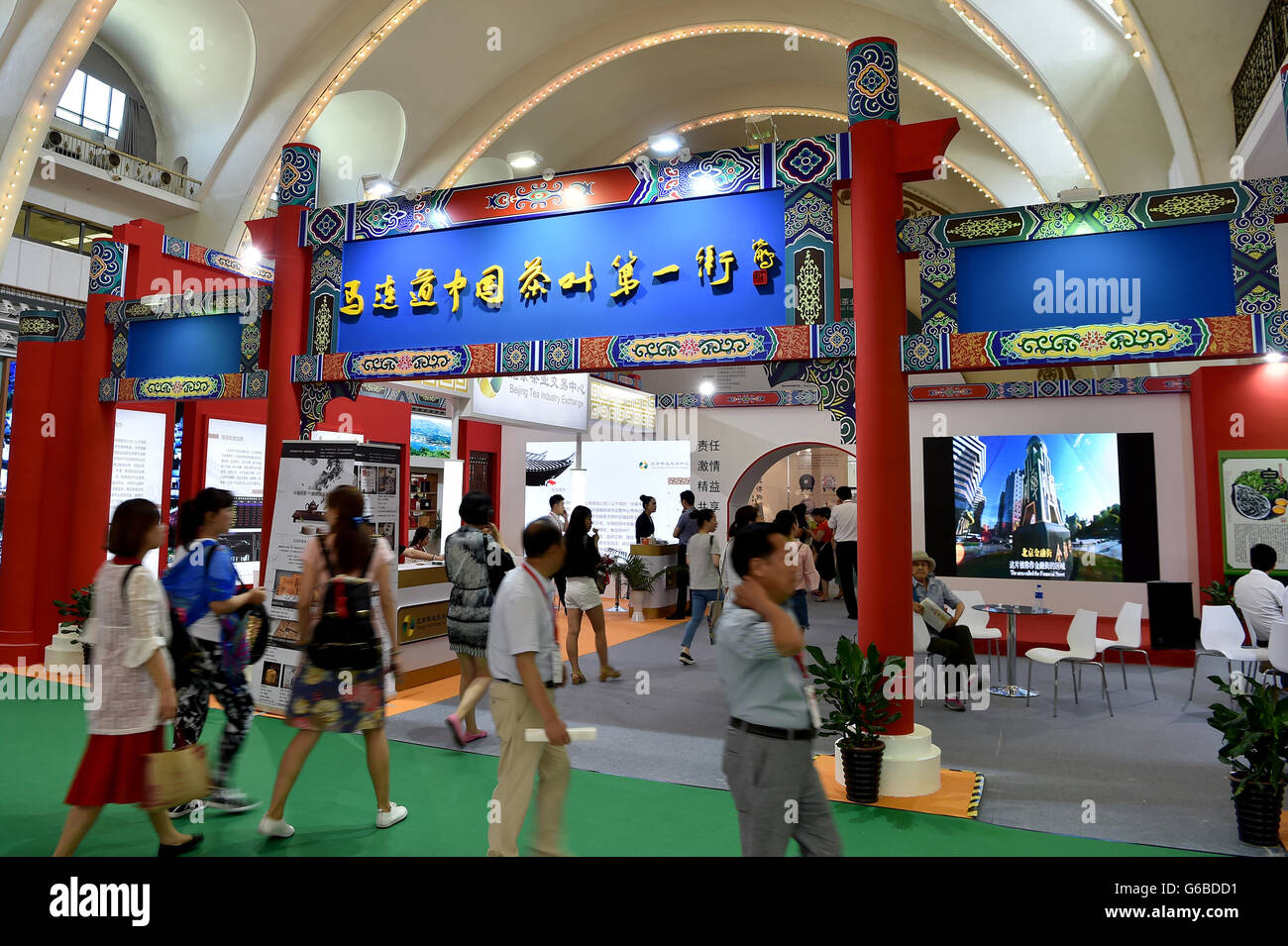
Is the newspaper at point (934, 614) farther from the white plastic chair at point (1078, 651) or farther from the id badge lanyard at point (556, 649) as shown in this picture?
the id badge lanyard at point (556, 649)

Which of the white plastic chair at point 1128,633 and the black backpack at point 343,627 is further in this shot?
the white plastic chair at point 1128,633

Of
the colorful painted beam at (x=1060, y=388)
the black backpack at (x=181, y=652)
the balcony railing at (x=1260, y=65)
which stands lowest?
the black backpack at (x=181, y=652)

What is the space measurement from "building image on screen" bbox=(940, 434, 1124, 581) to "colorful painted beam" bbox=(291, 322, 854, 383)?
4.69 m

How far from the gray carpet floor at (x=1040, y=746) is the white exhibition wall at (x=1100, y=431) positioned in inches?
43.3

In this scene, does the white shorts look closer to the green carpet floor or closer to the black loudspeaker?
the green carpet floor

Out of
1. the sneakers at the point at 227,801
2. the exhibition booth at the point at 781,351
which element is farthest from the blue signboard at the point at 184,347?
the sneakers at the point at 227,801

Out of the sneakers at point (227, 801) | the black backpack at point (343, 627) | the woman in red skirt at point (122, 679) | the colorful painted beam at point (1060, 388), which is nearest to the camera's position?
the woman in red skirt at point (122, 679)

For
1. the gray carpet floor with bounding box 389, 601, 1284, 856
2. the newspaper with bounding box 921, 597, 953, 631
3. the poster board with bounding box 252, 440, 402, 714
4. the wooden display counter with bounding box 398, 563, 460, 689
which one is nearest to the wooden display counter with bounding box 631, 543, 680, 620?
the gray carpet floor with bounding box 389, 601, 1284, 856

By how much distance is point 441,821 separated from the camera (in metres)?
3.38

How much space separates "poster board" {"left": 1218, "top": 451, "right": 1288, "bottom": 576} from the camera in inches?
264

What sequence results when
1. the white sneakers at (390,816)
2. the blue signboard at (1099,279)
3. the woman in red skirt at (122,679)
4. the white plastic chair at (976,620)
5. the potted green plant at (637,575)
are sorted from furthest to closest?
the potted green plant at (637,575)
the white plastic chair at (976,620)
the blue signboard at (1099,279)
the white sneakers at (390,816)
the woman in red skirt at (122,679)

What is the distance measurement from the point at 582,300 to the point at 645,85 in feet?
33.2

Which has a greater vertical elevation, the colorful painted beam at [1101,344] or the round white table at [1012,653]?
the colorful painted beam at [1101,344]

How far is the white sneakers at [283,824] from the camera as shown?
311 cm
